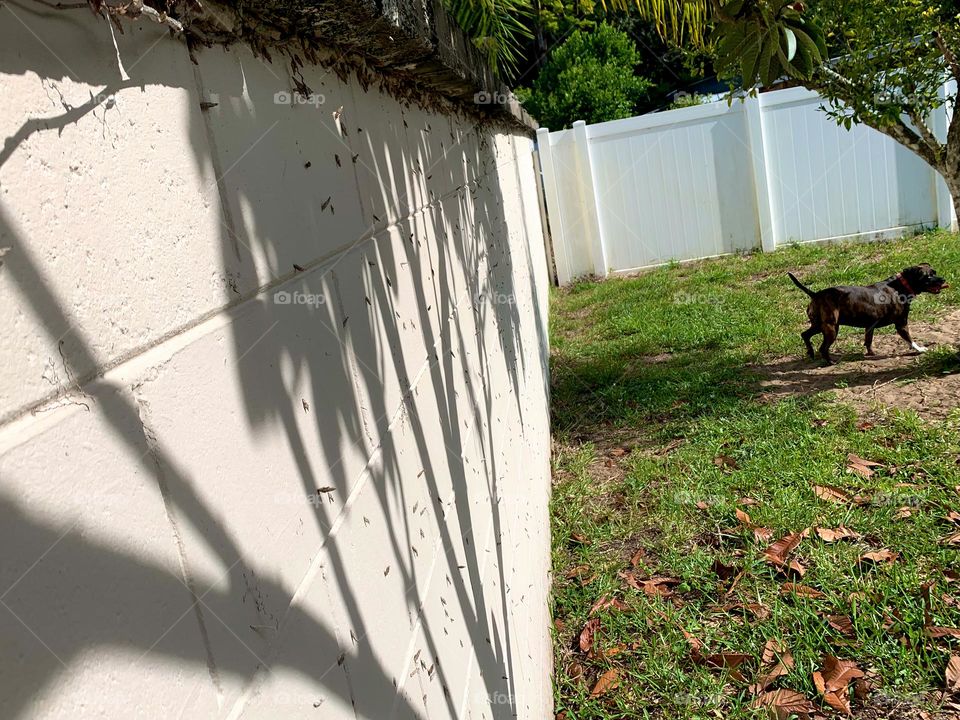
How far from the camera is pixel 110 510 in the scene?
27.8 inches

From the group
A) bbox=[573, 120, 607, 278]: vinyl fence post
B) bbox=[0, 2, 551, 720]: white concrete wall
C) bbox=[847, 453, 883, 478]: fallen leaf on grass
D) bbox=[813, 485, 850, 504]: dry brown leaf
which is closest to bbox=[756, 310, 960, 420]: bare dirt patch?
bbox=[847, 453, 883, 478]: fallen leaf on grass

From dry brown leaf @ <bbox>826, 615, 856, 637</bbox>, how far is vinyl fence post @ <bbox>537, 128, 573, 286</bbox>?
869 cm

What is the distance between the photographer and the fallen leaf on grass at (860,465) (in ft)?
14.3

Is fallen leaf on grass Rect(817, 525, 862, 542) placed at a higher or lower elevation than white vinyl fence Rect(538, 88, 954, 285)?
lower

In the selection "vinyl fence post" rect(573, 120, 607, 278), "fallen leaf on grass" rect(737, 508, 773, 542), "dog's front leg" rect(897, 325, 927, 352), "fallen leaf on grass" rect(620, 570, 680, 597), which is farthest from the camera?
"vinyl fence post" rect(573, 120, 607, 278)

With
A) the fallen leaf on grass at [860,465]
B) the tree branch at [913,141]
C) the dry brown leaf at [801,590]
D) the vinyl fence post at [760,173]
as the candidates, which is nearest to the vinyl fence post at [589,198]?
the vinyl fence post at [760,173]

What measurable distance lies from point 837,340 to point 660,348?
1499 mm

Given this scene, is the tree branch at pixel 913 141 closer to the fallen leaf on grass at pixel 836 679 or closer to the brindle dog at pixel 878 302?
the brindle dog at pixel 878 302

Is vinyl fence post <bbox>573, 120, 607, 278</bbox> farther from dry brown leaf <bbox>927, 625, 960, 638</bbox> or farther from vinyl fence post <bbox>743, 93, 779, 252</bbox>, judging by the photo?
dry brown leaf <bbox>927, 625, 960, 638</bbox>

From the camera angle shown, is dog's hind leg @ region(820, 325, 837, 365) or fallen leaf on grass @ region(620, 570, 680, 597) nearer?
fallen leaf on grass @ region(620, 570, 680, 597)

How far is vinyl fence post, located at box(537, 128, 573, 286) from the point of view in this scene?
1135 centimetres

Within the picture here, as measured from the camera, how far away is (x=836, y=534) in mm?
3785

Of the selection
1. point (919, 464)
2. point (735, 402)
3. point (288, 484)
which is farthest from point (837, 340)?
point (288, 484)

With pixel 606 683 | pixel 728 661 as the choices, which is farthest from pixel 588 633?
pixel 728 661
